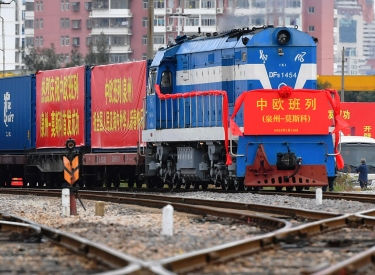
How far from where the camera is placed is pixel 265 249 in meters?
9.21

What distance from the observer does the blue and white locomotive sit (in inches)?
736

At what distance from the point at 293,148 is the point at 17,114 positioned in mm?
12292

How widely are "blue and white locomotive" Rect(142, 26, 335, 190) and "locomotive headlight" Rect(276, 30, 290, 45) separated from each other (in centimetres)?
2

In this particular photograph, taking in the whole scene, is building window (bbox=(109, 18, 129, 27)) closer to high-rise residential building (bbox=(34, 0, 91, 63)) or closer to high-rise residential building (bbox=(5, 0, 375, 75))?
high-rise residential building (bbox=(5, 0, 375, 75))

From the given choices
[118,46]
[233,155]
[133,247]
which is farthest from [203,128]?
[118,46]

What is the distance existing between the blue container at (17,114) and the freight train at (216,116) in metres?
2.93

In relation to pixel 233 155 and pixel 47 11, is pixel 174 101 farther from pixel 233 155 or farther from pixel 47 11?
pixel 47 11

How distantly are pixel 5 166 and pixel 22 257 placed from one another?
2146 centimetres

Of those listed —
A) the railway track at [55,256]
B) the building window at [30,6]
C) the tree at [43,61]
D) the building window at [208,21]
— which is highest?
the building window at [30,6]

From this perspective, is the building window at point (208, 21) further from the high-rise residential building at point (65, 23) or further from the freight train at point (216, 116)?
the freight train at point (216, 116)

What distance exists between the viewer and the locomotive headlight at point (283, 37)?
19.4 m

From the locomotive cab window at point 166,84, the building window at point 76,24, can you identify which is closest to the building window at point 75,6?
the building window at point 76,24

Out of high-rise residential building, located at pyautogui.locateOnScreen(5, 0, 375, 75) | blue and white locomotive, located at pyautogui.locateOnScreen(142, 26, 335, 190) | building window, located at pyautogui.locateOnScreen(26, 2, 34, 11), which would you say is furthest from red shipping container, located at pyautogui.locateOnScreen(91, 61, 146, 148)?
building window, located at pyautogui.locateOnScreen(26, 2, 34, 11)

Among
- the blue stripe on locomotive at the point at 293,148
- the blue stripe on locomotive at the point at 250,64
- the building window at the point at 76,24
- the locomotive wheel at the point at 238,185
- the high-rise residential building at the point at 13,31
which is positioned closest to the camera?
the blue stripe on locomotive at the point at 293,148
